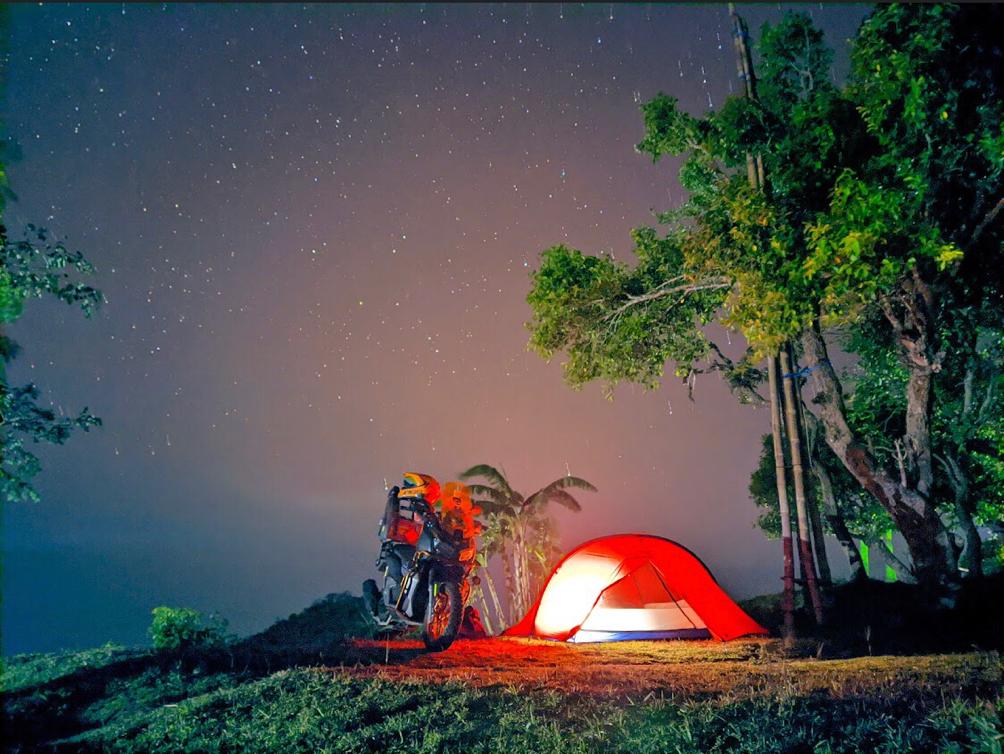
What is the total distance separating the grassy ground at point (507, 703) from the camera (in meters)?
4.82

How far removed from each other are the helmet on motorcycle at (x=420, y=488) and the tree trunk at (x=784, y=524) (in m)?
5.97

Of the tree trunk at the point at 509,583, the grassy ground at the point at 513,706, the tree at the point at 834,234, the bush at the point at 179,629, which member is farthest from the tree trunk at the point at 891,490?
the tree trunk at the point at 509,583

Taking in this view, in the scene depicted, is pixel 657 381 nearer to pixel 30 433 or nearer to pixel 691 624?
pixel 691 624

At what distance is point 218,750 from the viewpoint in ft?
17.4

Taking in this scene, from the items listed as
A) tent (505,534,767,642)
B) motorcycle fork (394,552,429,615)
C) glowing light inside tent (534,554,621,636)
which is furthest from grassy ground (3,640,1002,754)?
glowing light inside tent (534,554,621,636)

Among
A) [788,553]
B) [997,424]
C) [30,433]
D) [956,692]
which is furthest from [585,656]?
[997,424]

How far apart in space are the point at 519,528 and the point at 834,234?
57.1 ft

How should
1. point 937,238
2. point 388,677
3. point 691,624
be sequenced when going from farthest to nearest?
point 691,624, point 937,238, point 388,677

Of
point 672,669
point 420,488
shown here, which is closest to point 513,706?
point 672,669

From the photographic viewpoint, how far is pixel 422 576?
9617mm

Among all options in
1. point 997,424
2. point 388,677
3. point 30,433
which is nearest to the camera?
point 388,677

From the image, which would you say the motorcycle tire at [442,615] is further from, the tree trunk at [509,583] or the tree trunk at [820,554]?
the tree trunk at [509,583]

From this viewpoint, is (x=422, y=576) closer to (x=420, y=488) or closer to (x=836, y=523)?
(x=420, y=488)

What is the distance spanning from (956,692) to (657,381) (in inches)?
372
